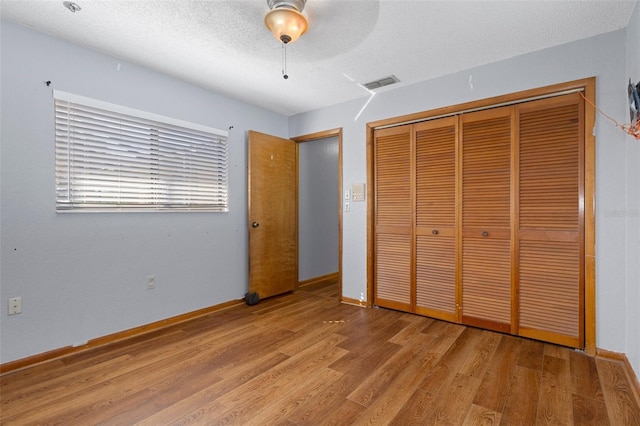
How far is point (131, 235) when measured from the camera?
109 inches

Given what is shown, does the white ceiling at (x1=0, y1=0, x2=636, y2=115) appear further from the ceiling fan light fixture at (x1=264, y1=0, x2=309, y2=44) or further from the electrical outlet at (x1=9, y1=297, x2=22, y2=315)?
the electrical outlet at (x1=9, y1=297, x2=22, y2=315)

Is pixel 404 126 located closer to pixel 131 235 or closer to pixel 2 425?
pixel 131 235

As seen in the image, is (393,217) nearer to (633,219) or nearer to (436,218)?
(436,218)

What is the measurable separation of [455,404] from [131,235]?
2.79 meters

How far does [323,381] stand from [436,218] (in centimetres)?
190

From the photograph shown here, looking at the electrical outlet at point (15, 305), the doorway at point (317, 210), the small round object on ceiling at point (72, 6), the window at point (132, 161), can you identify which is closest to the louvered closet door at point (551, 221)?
the doorway at point (317, 210)

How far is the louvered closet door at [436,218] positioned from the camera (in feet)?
9.97

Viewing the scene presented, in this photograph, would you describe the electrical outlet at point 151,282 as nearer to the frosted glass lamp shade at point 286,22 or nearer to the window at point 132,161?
the window at point 132,161

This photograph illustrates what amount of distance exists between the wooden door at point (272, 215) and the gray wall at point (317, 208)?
0.29 meters

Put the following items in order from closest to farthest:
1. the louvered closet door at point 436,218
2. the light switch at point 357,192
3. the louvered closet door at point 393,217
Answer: the louvered closet door at point 436,218 → the louvered closet door at point 393,217 → the light switch at point 357,192

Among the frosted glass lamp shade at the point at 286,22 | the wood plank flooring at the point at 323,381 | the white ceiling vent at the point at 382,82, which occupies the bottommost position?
the wood plank flooring at the point at 323,381

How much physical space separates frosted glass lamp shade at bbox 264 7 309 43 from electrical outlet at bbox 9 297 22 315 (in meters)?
2.53

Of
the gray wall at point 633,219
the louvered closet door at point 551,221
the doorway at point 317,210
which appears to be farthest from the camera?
the doorway at point 317,210

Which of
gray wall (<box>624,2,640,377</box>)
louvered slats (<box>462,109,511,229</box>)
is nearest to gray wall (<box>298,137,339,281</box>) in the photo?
louvered slats (<box>462,109,511,229</box>)
